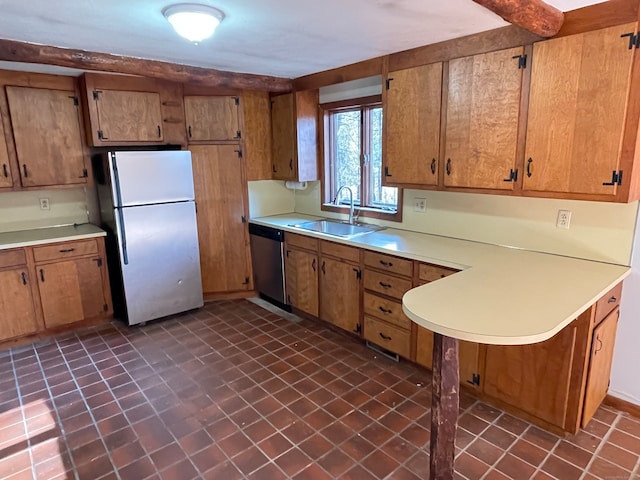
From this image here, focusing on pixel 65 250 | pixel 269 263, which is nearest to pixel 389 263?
pixel 269 263

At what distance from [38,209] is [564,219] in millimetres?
4171

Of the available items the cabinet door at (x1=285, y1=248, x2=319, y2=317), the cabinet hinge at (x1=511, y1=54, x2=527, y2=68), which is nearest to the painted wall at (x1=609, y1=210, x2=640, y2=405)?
the cabinet hinge at (x1=511, y1=54, x2=527, y2=68)

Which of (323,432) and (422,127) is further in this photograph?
(422,127)

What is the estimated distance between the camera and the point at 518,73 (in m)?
2.22

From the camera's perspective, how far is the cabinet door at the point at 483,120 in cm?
228

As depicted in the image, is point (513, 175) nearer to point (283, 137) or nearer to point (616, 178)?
point (616, 178)

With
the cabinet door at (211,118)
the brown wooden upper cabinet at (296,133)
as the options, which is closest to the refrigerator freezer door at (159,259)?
the cabinet door at (211,118)

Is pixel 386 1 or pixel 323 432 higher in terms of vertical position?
pixel 386 1

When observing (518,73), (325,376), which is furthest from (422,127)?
(325,376)

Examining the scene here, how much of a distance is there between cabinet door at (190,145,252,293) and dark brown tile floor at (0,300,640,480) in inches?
38.8

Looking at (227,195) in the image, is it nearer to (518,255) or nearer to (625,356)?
(518,255)

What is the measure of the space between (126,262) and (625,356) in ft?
11.9

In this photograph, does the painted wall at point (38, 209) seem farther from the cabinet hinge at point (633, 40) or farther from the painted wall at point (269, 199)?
the cabinet hinge at point (633, 40)

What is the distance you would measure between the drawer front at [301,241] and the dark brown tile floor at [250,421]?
2.56ft
